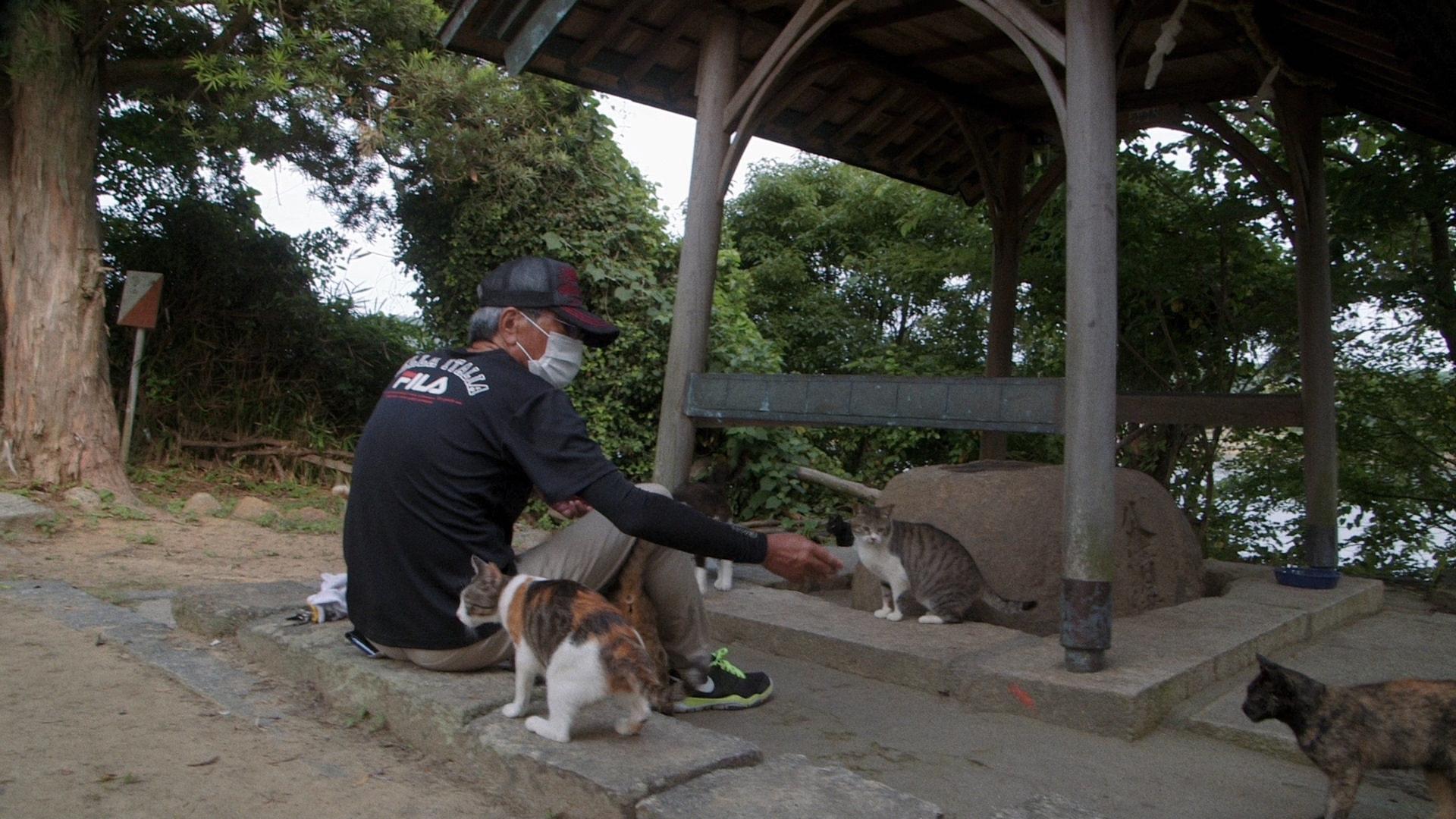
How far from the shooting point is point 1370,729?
2.68 metres

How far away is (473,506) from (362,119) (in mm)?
6979

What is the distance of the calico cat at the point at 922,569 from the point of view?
4.52 metres

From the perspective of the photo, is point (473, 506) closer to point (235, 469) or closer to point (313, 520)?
point (313, 520)

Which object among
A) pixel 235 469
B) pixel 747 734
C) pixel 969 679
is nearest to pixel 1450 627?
pixel 969 679

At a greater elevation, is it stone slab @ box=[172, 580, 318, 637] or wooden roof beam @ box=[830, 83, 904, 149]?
wooden roof beam @ box=[830, 83, 904, 149]

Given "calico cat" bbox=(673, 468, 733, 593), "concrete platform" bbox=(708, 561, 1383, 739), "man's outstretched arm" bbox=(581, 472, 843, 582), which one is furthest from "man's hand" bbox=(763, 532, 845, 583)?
"calico cat" bbox=(673, 468, 733, 593)

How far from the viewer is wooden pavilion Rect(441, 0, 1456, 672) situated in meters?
3.64

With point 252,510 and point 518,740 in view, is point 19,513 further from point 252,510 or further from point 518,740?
point 518,740

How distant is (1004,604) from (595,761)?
9.30 feet

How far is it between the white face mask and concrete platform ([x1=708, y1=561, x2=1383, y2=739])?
1800 millimetres

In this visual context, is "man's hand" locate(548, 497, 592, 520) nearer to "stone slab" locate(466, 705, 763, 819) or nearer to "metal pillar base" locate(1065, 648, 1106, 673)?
"stone slab" locate(466, 705, 763, 819)

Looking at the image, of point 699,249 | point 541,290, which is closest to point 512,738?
point 541,290

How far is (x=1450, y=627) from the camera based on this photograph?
4.98 m

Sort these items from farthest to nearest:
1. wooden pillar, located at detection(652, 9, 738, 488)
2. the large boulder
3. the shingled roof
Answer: wooden pillar, located at detection(652, 9, 738, 488) → the shingled roof → the large boulder
